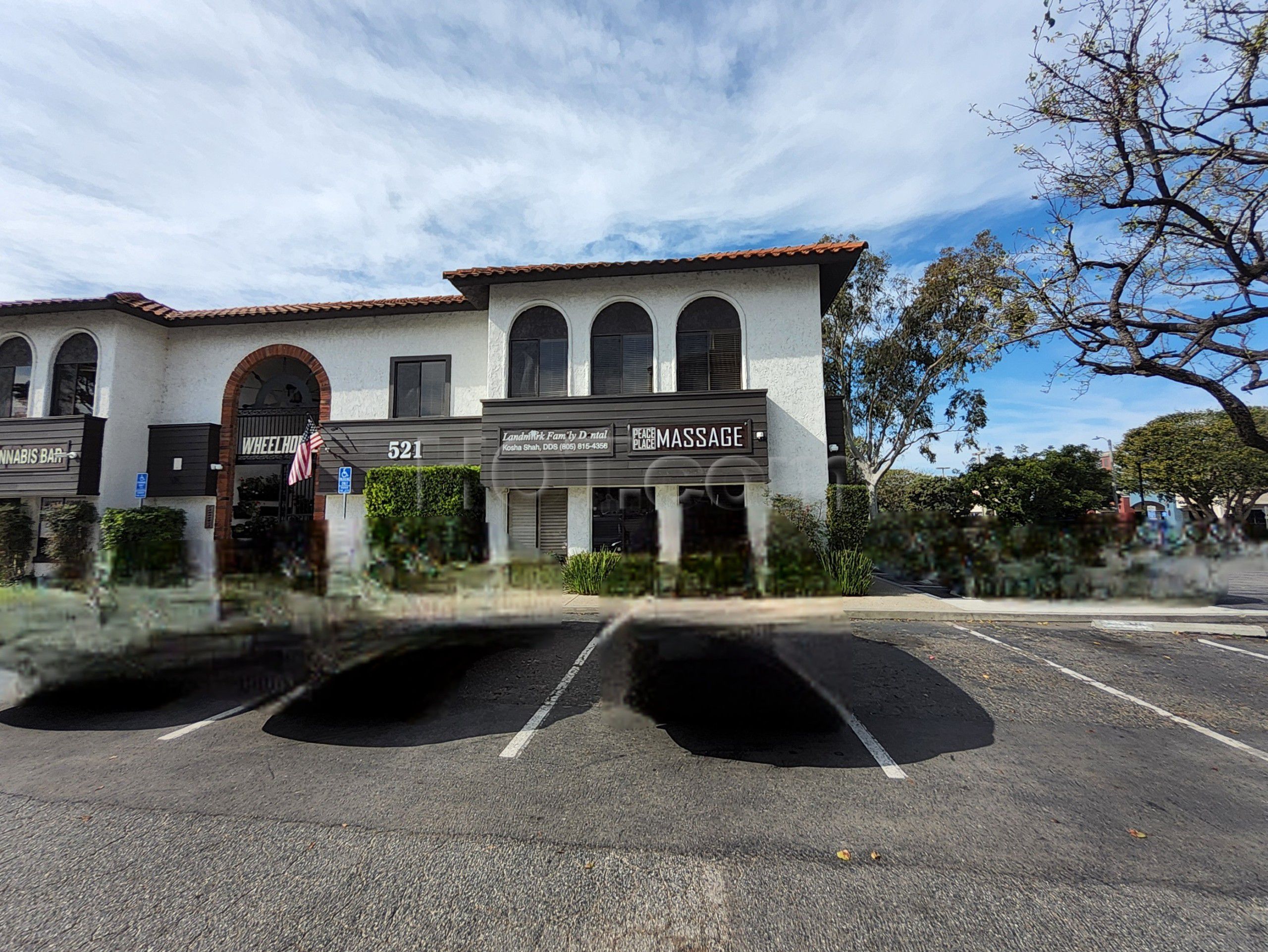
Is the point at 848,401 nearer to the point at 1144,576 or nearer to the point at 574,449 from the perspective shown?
the point at 574,449

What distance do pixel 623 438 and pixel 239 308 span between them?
36.4 feet

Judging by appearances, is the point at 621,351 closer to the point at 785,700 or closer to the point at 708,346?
the point at 708,346

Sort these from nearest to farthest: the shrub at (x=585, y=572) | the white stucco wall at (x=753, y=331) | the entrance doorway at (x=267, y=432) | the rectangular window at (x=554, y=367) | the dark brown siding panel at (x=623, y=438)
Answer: the shrub at (x=585, y=572), the dark brown siding panel at (x=623, y=438), the white stucco wall at (x=753, y=331), the rectangular window at (x=554, y=367), the entrance doorway at (x=267, y=432)

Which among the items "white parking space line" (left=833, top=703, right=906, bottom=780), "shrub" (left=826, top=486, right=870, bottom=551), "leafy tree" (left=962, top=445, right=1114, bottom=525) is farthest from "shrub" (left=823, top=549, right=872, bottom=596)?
"white parking space line" (left=833, top=703, right=906, bottom=780)

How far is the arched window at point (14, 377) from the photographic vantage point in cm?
1433

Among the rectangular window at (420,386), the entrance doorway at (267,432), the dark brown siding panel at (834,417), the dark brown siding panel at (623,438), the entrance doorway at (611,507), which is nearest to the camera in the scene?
the entrance doorway at (611,507)

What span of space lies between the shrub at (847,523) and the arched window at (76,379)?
61.9 feet

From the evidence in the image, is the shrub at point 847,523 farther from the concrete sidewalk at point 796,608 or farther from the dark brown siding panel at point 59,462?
the dark brown siding panel at point 59,462

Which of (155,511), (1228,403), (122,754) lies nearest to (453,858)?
(122,754)

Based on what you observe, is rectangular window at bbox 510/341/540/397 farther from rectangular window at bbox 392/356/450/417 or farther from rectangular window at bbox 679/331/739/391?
rectangular window at bbox 679/331/739/391

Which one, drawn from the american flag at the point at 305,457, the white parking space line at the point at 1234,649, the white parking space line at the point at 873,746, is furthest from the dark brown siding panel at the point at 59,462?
the white parking space line at the point at 1234,649

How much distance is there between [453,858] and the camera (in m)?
2.71

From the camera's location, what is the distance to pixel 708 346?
12.9m

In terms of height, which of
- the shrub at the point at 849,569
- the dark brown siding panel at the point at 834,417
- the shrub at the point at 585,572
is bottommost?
the shrub at the point at 585,572
